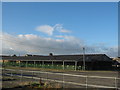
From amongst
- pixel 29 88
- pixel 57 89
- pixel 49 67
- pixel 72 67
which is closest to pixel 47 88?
pixel 57 89

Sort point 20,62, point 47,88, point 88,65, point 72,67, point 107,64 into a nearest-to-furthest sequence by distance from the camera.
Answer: point 47,88, point 72,67, point 88,65, point 107,64, point 20,62

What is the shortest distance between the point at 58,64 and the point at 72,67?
6800 mm

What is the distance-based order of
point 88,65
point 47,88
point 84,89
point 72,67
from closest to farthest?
point 47,88 → point 84,89 → point 72,67 → point 88,65

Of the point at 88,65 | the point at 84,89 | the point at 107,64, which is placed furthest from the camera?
the point at 107,64

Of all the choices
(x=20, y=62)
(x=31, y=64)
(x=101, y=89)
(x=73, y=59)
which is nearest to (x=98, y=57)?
(x=73, y=59)

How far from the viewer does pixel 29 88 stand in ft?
47.9

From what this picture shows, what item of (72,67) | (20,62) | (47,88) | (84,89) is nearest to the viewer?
(47,88)

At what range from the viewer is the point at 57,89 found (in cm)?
1396

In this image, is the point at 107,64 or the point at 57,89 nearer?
the point at 57,89

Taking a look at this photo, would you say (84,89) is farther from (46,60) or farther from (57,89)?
(46,60)

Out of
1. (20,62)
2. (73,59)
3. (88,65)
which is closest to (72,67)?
(73,59)

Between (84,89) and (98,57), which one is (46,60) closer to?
(98,57)

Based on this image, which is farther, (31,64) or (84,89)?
(31,64)

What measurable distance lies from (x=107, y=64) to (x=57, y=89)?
166 ft
